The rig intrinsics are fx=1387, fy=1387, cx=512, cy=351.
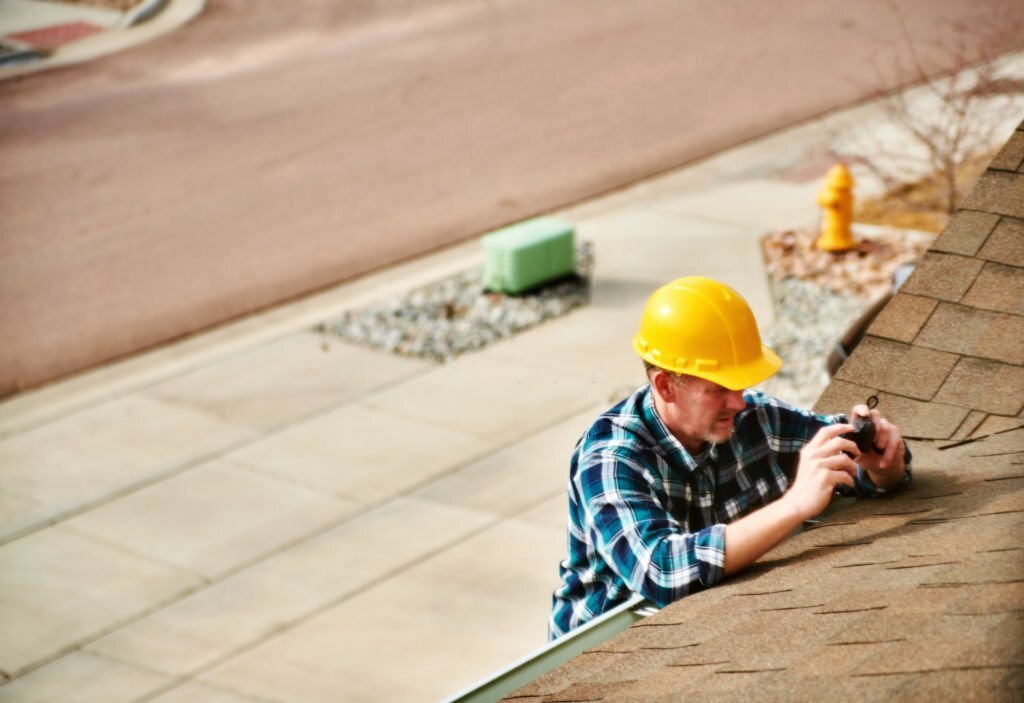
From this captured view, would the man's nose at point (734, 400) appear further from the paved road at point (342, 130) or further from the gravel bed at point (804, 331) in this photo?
the paved road at point (342, 130)

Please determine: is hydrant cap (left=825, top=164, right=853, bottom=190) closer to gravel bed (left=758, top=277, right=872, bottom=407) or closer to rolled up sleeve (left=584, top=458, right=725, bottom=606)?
gravel bed (left=758, top=277, right=872, bottom=407)

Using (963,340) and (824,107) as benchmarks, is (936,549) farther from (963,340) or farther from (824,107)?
(824,107)

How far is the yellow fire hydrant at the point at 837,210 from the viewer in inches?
444

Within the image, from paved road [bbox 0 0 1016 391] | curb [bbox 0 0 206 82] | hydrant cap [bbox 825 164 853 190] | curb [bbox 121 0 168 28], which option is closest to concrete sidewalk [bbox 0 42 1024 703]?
hydrant cap [bbox 825 164 853 190]

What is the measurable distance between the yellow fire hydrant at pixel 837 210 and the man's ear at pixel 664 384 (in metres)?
7.86

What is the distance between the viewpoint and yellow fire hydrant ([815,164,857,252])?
1127 centimetres

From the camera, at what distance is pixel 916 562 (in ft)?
10.4

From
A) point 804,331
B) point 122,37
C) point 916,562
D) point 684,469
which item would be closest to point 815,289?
point 804,331

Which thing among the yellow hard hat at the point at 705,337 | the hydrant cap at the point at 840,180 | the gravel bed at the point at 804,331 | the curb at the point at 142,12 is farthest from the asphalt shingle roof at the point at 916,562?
the curb at the point at 142,12

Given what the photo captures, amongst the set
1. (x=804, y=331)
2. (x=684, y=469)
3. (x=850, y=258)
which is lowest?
(x=804, y=331)

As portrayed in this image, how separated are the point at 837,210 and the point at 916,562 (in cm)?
859

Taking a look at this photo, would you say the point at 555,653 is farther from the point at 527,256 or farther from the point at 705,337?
the point at 527,256

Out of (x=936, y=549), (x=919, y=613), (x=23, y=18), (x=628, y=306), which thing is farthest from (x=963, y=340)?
(x=23, y=18)

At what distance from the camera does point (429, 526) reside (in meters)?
7.82
